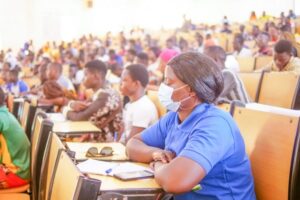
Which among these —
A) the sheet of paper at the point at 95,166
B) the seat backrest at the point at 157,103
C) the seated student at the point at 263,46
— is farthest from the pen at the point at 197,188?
the seated student at the point at 263,46

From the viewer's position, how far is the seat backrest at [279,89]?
3.57m

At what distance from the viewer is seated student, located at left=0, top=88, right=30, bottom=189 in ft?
9.98

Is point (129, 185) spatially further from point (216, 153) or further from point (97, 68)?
point (97, 68)

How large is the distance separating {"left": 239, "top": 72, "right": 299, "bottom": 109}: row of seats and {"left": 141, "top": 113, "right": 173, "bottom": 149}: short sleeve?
1337 mm

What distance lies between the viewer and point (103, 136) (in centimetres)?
425

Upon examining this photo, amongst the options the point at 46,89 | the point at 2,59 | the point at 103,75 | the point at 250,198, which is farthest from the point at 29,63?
the point at 250,198

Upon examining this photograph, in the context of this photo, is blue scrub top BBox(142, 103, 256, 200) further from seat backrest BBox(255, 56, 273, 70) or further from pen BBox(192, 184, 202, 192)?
seat backrest BBox(255, 56, 273, 70)

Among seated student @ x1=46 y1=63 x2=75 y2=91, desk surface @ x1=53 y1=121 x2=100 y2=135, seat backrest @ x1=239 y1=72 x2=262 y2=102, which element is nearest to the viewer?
desk surface @ x1=53 y1=121 x2=100 y2=135

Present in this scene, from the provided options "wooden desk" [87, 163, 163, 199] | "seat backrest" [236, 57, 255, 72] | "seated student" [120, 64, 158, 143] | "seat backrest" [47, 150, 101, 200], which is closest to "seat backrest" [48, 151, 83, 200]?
"seat backrest" [47, 150, 101, 200]

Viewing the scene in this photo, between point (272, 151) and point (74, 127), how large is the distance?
2203mm

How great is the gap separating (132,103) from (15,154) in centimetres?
107

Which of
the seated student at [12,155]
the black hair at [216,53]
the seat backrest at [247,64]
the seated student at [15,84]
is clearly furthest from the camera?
the seated student at [15,84]

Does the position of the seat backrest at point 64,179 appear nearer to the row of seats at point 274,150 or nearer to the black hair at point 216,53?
the row of seats at point 274,150

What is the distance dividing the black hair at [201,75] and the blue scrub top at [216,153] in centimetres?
6
